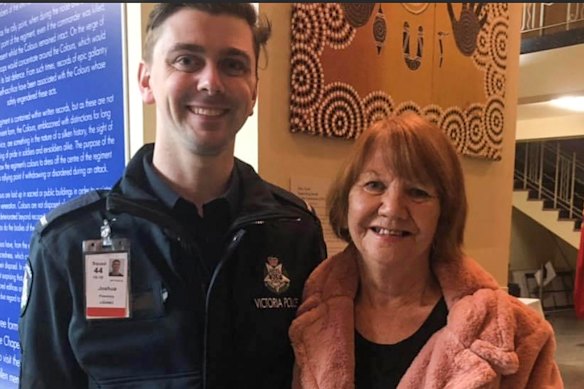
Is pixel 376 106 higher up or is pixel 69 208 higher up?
pixel 376 106

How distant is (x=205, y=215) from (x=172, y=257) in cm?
12

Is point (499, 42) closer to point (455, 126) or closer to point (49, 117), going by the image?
point (455, 126)

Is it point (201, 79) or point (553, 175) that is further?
point (553, 175)

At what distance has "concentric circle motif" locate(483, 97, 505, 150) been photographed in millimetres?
2932

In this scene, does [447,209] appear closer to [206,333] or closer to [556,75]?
[206,333]

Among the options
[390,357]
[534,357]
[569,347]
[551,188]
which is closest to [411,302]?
[390,357]

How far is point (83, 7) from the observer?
1862 millimetres

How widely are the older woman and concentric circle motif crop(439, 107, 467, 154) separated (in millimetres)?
1556

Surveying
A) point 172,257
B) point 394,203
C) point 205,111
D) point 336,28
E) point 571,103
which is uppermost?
point 571,103

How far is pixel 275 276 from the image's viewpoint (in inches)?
50.6

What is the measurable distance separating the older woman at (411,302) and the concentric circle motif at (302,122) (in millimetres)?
860

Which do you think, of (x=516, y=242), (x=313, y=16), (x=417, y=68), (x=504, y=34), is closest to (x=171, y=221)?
(x=313, y=16)

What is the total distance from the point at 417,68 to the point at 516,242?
8891 mm

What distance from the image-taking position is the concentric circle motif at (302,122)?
2.09 meters
